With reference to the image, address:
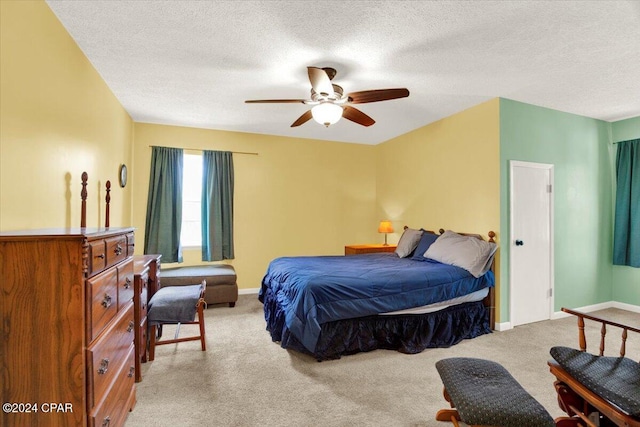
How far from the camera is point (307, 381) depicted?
2.37 m

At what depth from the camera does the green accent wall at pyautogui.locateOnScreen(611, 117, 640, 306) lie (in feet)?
13.4

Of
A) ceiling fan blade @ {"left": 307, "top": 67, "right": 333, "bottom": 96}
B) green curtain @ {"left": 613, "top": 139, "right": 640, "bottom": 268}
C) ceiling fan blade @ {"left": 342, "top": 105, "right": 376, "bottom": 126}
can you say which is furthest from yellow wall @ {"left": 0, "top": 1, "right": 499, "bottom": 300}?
green curtain @ {"left": 613, "top": 139, "right": 640, "bottom": 268}

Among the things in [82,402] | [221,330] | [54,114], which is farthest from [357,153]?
[82,402]

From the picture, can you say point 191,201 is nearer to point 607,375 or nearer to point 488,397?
point 488,397

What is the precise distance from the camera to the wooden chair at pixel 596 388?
130cm

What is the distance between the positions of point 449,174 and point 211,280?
3.56 m

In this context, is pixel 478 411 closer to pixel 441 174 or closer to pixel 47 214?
pixel 47 214

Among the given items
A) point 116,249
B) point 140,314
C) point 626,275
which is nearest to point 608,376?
point 116,249

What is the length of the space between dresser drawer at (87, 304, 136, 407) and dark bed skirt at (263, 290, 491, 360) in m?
1.41

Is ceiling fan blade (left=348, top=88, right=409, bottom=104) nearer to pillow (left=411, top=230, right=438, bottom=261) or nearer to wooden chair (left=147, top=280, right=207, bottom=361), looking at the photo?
pillow (left=411, top=230, right=438, bottom=261)

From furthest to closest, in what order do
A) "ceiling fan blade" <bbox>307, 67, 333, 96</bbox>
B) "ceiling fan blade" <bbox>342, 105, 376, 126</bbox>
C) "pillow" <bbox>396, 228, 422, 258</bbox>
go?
1. "pillow" <bbox>396, 228, 422, 258</bbox>
2. "ceiling fan blade" <bbox>342, 105, 376, 126</bbox>
3. "ceiling fan blade" <bbox>307, 67, 333, 96</bbox>

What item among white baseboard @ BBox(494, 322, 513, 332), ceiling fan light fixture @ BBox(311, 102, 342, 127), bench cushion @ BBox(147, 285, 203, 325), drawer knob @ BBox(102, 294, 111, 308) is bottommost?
white baseboard @ BBox(494, 322, 513, 332)

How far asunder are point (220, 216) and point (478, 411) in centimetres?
421

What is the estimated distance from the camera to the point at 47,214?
2078 mm
